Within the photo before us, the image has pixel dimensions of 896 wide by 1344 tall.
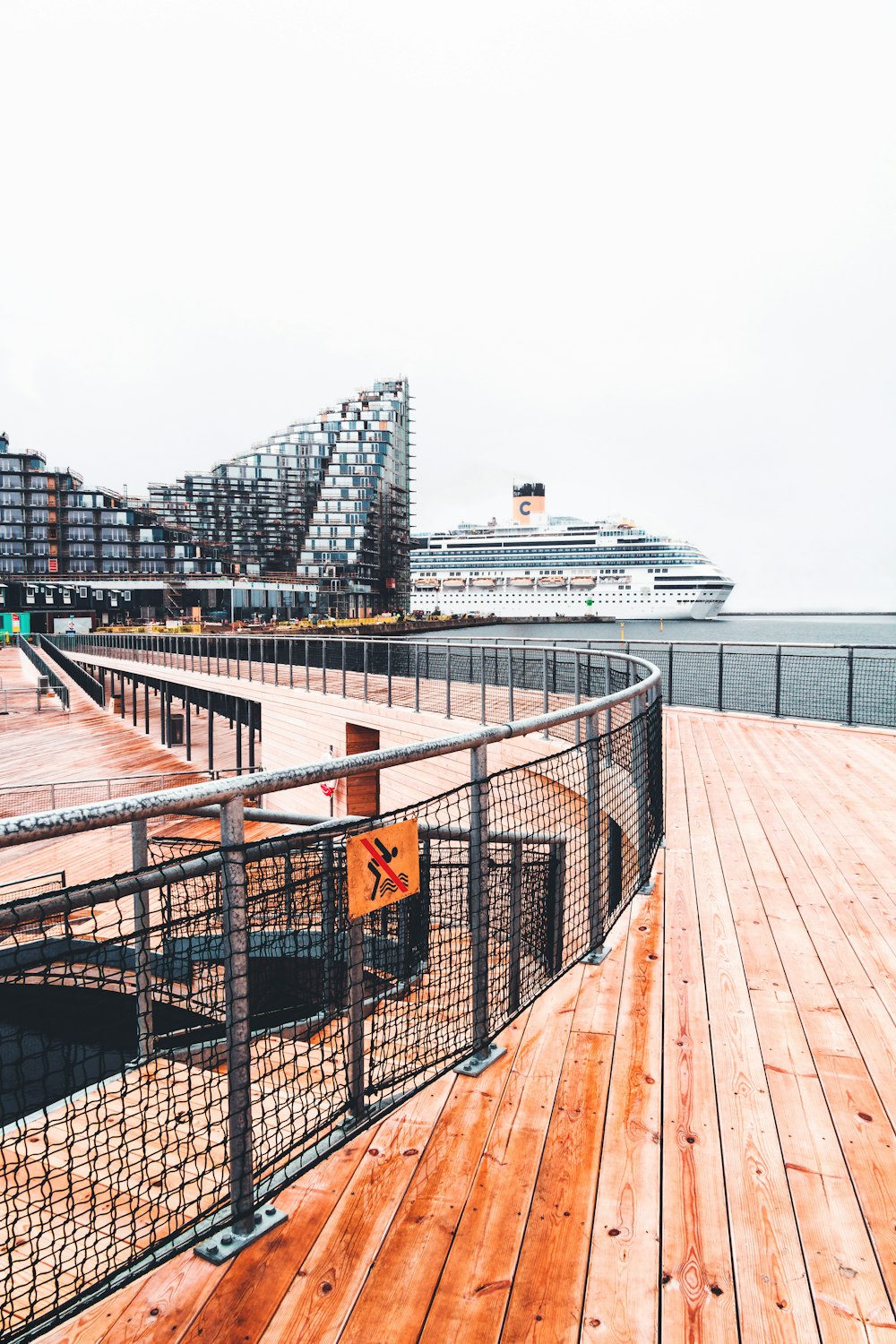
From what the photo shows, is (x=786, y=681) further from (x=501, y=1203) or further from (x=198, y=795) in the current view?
(x=198, y=795)

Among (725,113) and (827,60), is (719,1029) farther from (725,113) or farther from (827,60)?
(725,113)

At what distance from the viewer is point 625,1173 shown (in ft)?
7.16

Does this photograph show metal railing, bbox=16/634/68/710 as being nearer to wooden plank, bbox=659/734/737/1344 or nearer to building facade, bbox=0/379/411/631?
wooden plank, bbox=659/734/737/1344

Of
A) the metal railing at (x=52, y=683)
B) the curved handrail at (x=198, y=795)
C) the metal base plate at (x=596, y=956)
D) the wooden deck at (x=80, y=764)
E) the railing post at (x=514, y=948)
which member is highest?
the curved handrail at (x=198, y=795)

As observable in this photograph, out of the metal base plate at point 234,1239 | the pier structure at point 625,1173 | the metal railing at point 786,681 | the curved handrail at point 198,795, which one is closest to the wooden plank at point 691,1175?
the pier structure at point 625,1173

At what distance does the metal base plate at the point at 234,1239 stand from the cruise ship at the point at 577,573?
92360 mm

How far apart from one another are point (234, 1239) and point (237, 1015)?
58cm

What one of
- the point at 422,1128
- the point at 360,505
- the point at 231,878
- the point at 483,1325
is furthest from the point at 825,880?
the point at 360,505

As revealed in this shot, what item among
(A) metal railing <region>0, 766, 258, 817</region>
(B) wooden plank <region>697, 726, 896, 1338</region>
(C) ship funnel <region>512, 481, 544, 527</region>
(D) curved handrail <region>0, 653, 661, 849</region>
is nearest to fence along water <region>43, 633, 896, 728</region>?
(A) metal railing <region>0, 766, 258, 817</region>

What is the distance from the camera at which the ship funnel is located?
113000 mm

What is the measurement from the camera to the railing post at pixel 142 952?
6.61 ft

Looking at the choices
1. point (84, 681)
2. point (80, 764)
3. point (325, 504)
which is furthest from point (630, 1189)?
point (325, 504)

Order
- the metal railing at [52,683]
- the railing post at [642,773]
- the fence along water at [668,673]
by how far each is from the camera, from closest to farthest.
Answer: the railing post at [642,773], the fence along water at [668,673], the metal railing at [52,683]

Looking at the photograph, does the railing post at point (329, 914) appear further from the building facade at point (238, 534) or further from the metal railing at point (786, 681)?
the building facade at point (238, 534)
